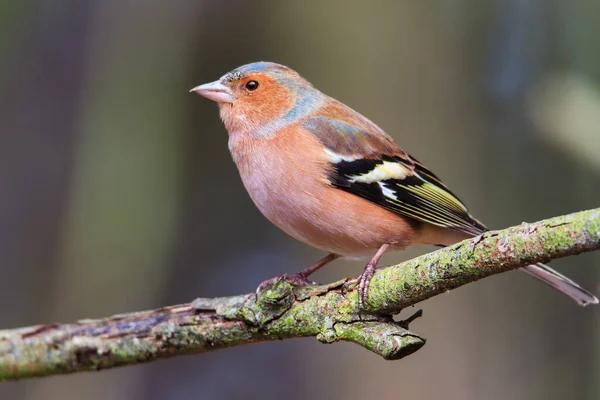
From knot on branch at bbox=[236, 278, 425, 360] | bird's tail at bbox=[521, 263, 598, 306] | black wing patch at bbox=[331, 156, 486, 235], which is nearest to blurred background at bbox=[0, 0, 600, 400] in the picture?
black wing patch at bbox=[331, 156, 486, 235]

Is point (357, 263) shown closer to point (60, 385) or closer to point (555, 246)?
point (60, 385)

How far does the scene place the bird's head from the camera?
395 cm

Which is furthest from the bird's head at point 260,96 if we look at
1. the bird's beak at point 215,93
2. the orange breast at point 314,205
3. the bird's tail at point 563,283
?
the bird's tail at point 563,283

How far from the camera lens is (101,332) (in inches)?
123

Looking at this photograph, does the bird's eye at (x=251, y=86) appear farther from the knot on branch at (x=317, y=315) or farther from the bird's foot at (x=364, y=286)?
the bird's foot at (x=364, y=286)

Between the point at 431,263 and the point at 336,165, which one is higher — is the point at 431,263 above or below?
below

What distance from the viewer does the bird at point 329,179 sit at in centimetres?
338

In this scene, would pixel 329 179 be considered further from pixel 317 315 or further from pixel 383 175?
pixel 317 315

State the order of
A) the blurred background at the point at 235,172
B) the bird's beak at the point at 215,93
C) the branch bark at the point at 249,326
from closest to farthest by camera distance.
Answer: the branch bark at the point at 249,326
the bird's beak at the point at 215,93
the blurred background at the point at 235,172

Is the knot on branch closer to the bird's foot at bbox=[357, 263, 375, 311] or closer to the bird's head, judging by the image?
the bird's foot at bbox=[357, 263, 375, 311]

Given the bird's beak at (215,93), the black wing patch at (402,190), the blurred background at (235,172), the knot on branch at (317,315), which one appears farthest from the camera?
the blurred background at (235,172)

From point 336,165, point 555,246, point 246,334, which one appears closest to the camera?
point 555,246

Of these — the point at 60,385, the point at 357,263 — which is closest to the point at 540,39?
the point at 357,263

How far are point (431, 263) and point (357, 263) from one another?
8.93 ft
